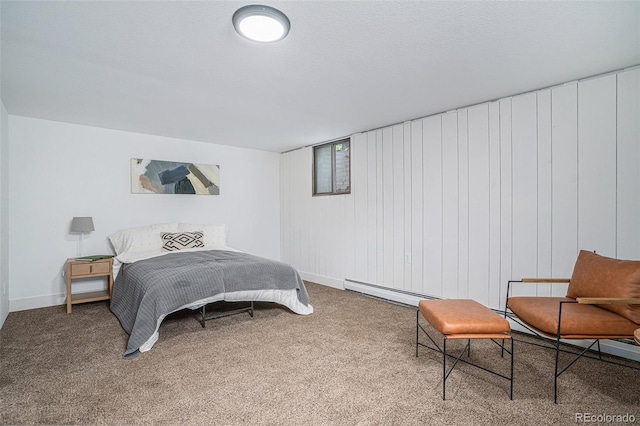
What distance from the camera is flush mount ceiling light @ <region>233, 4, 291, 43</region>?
1758mm

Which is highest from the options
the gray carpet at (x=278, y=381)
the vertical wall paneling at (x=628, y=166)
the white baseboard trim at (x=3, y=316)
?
the vertical wall paneling at (x=628, y=166)

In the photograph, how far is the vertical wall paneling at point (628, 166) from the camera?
2455 mm

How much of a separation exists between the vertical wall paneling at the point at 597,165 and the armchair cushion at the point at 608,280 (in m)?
0.36

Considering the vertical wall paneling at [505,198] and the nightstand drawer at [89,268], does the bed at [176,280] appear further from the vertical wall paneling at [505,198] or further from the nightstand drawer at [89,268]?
the vertical wall paneling at [505,198]

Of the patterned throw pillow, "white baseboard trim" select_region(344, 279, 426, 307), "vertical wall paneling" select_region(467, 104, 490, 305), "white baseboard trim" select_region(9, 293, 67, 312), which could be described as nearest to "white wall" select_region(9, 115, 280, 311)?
"white baseboard trim" select_region(9, 293, 67, 312)

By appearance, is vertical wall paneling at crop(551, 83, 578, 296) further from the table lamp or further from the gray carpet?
the table lamp

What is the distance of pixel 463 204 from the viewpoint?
348cm

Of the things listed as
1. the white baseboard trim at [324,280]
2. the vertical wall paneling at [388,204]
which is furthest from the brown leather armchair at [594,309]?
the white baseboard trim at [324,280]

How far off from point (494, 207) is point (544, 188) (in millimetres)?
467

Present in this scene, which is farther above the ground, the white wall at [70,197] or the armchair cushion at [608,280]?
the white wall at [70,197]

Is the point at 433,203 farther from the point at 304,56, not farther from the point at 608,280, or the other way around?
the point at 304,56

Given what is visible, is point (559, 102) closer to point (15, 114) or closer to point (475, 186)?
point (475, 186)

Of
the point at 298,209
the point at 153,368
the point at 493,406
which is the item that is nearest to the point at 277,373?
the point at 153,368

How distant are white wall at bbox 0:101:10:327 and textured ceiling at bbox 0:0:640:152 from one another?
0.28m
